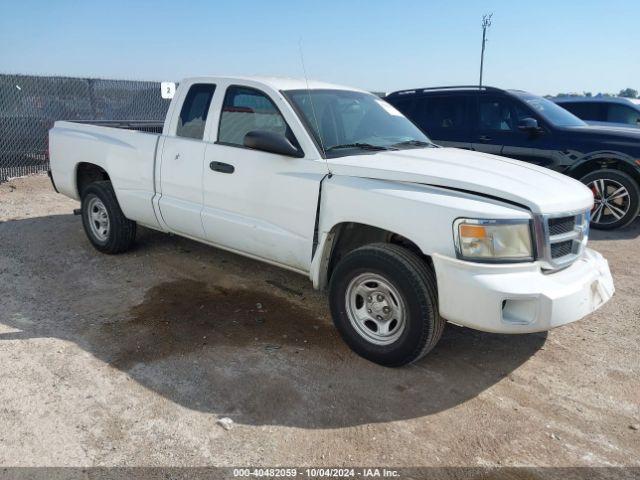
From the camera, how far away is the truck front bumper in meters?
3.04

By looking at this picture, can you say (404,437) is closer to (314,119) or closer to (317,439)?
(317,439)

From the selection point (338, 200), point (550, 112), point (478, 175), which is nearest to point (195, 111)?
point (338, 200)

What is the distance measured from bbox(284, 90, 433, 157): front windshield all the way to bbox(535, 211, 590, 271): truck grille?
1.47 meters

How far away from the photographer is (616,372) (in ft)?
11.8

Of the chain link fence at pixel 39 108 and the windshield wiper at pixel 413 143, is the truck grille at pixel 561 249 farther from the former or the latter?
the chain link fence at pixel 39 108

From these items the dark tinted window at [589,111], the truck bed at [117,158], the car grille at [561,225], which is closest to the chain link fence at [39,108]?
the truck bed at [117,158]

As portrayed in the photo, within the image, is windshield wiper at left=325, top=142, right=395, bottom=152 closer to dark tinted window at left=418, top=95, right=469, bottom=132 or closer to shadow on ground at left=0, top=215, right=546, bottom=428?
shadow on ground at left=0, top=215, right=546, bottom=428

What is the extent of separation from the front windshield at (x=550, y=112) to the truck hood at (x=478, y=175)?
4049 millimetres

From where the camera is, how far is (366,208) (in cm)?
352

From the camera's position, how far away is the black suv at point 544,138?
23.8ft

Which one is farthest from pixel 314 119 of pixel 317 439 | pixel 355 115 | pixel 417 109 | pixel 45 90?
pixel 45 90

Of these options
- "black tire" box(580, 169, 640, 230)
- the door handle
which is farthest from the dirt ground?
"black tire" box(580, 169, 640, 230)

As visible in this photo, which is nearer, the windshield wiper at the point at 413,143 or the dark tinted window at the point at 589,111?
the windshield wiper at the point at 413,143

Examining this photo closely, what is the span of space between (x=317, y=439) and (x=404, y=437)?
479mm
